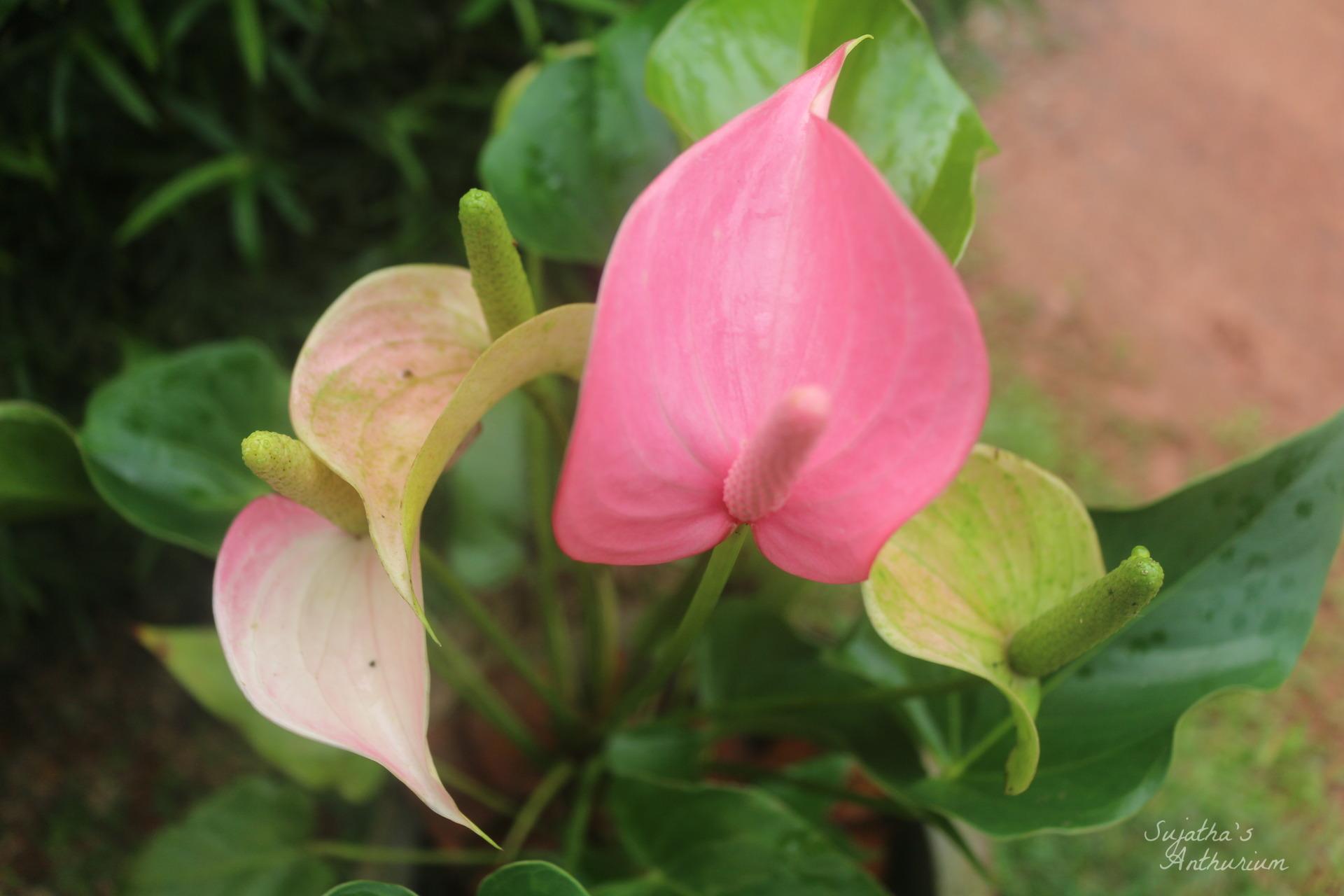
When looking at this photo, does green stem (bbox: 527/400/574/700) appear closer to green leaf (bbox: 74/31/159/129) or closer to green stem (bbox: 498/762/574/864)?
green stem (bbox: 498/762/574/864)

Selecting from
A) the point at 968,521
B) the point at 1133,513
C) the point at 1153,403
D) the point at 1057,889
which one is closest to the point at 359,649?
the point at 968,521

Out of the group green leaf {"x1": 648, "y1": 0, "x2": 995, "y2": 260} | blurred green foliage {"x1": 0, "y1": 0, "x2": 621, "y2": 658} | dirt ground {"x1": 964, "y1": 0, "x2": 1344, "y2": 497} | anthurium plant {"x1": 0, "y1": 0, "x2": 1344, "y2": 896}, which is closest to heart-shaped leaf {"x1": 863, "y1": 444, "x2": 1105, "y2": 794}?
anthurium plant {"x1": 0, "y1": 0, "x2": 1344, "y2": 896}

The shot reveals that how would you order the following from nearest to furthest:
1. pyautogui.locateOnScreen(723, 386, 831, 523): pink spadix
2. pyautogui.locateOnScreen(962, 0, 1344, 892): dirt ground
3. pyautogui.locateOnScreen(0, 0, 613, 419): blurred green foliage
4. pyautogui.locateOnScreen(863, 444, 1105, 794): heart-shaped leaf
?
1. pyautogui.locateOnScreen(723, 386, 831, 523): pink spadix
2. pyautogui.locateOnScreen(863, 444, 1105, 794): heart-shaped leaf
3. pyautogui.locateOnScreen(0, 0, 613, 419): blurred green foliage
4. pyautogui.locateOnScreen(962, 0, 1344, 892): dirt ground

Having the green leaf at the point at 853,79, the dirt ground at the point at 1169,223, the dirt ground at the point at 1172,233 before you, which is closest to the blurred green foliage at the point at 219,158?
the green leaf at the point at 853,79

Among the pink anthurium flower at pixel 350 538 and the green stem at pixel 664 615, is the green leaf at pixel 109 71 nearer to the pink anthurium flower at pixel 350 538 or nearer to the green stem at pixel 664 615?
the pink anthurium flower at pixel 350 538

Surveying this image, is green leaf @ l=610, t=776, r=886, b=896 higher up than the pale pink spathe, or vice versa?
the pale pink spathe

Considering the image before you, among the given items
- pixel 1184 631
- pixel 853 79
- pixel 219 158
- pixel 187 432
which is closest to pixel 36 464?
pixel 187 432

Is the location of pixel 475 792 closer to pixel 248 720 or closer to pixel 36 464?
pixel 248 720
